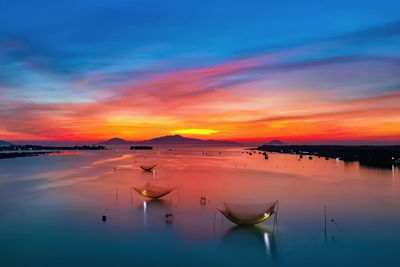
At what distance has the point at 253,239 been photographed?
12164 millimetres

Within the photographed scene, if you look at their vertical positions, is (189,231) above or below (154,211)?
below

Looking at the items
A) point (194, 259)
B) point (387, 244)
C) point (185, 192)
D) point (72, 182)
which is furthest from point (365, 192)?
point (72, 182)

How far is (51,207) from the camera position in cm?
1816

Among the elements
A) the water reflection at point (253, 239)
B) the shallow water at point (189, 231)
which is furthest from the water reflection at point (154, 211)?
the water reflection at point (253, 239)

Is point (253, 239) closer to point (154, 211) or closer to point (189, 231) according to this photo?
point (189, 231)

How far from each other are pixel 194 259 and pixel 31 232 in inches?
322

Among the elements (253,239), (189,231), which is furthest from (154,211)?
(253,239)

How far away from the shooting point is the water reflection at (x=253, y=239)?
1121cm

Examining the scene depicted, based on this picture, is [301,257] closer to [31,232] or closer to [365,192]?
[31,232]

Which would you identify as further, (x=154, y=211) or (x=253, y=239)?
(x=154, y=211)

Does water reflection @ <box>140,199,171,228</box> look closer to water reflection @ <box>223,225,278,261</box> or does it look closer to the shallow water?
the shallow water

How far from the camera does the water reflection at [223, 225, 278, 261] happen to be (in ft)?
36.8

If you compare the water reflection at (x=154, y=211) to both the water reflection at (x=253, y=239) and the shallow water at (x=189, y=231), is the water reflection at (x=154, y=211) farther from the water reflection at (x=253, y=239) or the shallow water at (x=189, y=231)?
the water reflection at (x=253, y=239)

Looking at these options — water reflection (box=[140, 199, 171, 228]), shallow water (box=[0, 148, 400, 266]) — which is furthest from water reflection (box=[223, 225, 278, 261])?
water reflection (box=[140, 199, 171, 228])
